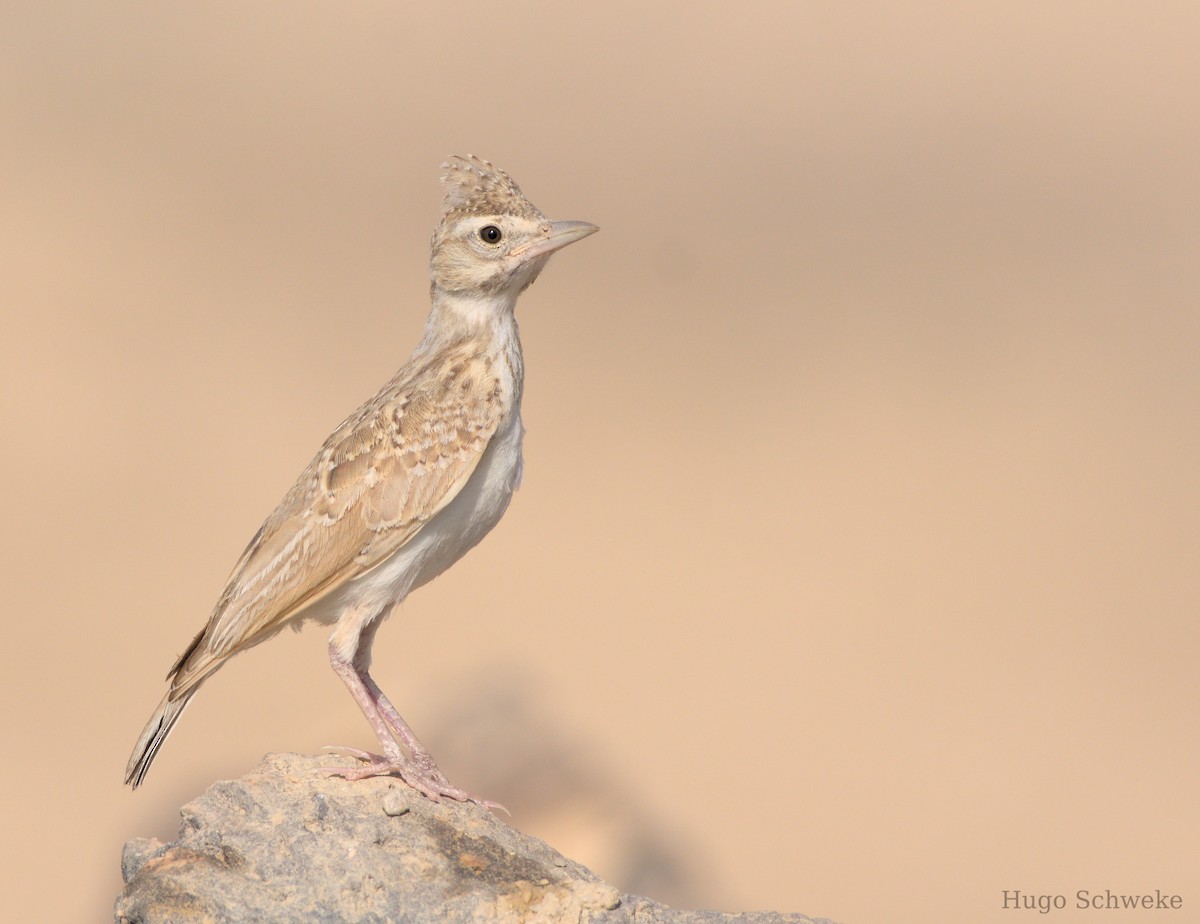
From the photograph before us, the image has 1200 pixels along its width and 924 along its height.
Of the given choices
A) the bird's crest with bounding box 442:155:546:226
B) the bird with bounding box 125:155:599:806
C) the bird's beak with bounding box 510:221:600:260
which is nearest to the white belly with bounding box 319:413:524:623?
the bird with bounding box 125:155:599:806

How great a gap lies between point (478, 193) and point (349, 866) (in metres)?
3.63

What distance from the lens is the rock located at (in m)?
6.47

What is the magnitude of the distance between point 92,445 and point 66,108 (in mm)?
10667

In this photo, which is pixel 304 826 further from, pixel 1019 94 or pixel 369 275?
pixel 1019 94

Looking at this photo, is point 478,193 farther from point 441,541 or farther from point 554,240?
point 441,541

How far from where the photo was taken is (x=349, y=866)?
6758 millimetres

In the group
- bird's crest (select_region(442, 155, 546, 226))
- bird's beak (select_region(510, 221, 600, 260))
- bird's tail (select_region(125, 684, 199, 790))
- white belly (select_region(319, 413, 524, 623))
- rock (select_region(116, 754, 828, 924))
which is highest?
bird's crest (select_region(442, 155, 546, 226))

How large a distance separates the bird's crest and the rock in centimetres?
305

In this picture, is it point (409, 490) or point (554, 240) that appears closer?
point (409, 490)

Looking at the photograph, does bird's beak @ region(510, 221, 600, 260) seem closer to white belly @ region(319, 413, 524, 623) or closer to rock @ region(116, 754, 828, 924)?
white belly @ region(319, 413, 524, 623)

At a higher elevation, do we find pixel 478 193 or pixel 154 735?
pixel 478 193

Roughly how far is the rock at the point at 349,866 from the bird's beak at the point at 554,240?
2.85 metres

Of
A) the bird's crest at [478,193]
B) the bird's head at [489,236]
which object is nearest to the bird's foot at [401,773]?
the bird's head at [489,236]

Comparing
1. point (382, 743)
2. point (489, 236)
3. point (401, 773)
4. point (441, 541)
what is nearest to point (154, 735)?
point (382, 743)
